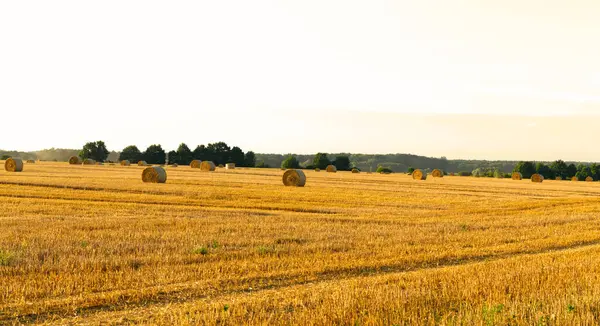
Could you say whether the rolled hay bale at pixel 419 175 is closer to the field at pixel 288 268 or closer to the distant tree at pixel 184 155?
the field at pixel 288 268

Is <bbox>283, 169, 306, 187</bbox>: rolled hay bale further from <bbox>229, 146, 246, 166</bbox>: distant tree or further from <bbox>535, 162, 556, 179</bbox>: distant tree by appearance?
<bbox>535, 162, 556, 179</bbox>: distant tree

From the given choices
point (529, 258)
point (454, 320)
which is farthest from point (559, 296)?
point (529, 258)

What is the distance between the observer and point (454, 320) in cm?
708

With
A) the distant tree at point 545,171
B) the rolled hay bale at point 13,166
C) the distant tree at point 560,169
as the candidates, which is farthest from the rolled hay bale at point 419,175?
the distant tree at point 560,169

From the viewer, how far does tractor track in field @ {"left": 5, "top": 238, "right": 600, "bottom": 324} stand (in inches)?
302

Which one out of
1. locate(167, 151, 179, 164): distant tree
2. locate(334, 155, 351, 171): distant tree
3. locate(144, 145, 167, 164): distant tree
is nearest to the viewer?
locate(334, 155, 351, 171): distant tree

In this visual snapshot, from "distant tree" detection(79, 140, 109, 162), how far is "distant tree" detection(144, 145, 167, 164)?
8.96 m

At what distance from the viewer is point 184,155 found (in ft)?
358

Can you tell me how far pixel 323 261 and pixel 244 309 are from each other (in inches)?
162

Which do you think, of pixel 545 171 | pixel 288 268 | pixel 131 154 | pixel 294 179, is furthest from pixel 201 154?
pixel 288 268

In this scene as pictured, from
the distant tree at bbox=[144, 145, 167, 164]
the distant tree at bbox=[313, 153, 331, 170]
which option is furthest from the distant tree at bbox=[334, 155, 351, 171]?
the distant tree at bbox=[144, 145, 167, 164]

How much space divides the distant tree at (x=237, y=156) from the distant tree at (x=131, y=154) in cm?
1835

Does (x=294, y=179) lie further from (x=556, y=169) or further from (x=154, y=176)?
(x=556, y=169)

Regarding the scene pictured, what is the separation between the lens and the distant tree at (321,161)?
10056 cm
